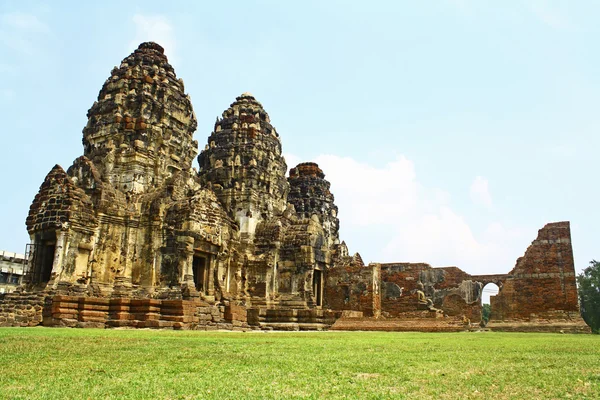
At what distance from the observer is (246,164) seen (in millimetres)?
27109

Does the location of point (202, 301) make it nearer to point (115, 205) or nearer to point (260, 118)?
point (115, 205)

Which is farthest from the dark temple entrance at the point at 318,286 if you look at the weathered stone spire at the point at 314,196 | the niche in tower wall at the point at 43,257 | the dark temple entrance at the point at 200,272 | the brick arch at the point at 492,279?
the niche in tower wall at the point at 43,257

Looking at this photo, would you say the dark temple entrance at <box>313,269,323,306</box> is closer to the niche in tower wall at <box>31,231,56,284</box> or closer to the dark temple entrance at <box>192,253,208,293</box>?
the dark temple entrance at <box>192,253,208,293</box>

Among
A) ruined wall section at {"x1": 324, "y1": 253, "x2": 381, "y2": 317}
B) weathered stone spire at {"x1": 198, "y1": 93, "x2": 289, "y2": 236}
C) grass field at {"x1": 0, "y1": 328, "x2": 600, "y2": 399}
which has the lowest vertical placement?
grass field at {"x1": 0, "y1": 328, "x2": 600, "y2": 399}

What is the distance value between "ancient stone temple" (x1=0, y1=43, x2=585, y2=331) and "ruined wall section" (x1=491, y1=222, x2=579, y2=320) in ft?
0.15

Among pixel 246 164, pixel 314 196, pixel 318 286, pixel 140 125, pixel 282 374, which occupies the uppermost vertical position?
pixel 314 196

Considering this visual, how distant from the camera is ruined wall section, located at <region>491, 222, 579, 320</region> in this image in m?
23.7

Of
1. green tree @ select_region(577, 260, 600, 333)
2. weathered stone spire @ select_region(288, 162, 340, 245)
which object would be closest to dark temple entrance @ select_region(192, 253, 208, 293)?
weathered stone spire @ select_region(288, 162, 340, 245)

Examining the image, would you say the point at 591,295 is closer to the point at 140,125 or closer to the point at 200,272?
the point at 200,272

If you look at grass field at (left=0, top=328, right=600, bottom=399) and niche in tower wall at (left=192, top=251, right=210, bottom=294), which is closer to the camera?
grass field at (left=0, top=328, right=600, bottom=399)

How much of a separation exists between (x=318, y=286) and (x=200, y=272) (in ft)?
24.3

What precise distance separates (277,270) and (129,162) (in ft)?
28.0

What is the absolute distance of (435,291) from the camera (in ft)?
89.6

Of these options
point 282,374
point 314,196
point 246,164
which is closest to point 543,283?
point 246,164
